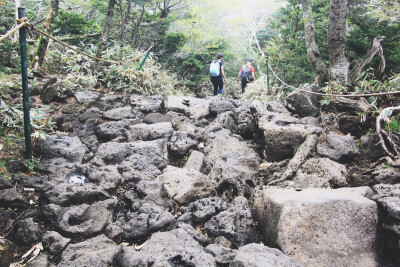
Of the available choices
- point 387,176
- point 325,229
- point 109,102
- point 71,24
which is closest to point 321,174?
point 387,176

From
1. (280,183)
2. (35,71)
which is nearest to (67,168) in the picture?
(280,183)

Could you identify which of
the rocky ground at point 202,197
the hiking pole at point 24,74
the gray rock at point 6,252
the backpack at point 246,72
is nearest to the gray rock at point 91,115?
the rocky ground at point 202,197

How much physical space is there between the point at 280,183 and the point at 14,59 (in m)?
6.20

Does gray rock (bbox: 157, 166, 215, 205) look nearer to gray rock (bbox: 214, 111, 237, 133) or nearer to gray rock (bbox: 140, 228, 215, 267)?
gray rock (bbox: 140, 228, 215, 267)

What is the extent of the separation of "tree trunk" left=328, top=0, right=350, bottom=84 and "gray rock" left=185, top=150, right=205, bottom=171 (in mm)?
3178

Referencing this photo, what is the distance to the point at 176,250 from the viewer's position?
2547 millimetres

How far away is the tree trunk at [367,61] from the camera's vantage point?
517cm

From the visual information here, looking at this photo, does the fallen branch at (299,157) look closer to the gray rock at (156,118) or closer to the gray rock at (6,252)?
the gray rock at (156,118)

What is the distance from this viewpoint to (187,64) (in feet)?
41.5

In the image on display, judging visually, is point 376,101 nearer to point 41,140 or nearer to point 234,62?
point 41,140

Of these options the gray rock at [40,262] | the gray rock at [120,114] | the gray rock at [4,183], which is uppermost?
the gray rock at [120,114]

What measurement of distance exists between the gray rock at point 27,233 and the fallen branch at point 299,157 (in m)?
2.90

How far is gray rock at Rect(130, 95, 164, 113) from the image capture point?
623 cm

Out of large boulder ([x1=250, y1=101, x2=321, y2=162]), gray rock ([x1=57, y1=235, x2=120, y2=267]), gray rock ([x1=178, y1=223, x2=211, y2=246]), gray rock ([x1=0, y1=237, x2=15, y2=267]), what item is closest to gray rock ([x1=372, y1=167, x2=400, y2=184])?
large boulder ([x1=250, y1=101, x2=321, y2=162])
